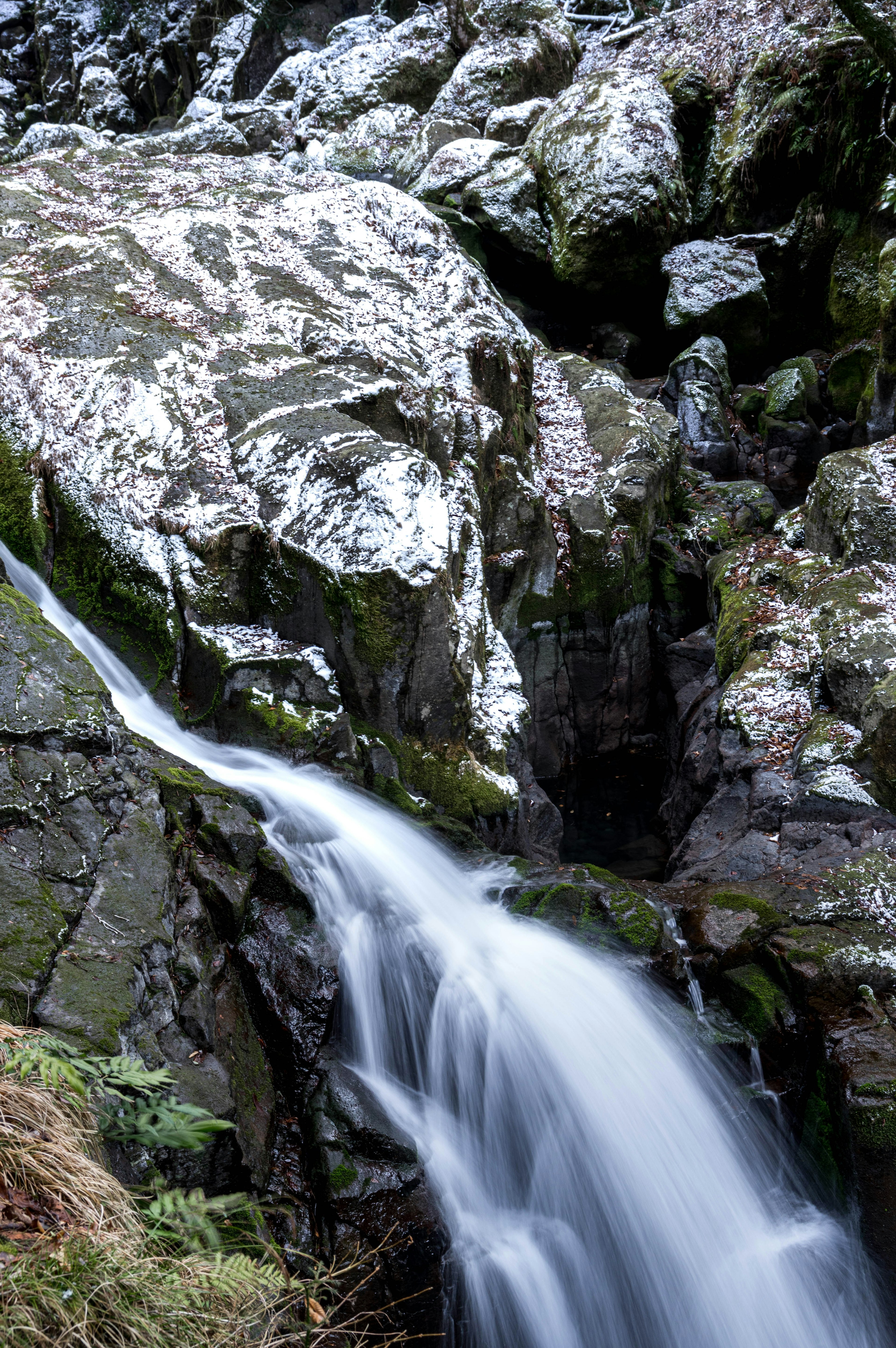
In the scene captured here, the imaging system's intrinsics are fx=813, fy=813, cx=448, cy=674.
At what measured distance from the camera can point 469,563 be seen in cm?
798

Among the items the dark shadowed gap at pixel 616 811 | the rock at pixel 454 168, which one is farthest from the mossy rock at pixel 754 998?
the rock at pixel 454 168

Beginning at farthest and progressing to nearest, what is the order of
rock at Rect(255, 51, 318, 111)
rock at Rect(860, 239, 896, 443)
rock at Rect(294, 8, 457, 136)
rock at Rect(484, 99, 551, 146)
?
1. rock at Rect(255, 51, 318, 111)
2. rock at Rect(294, 8, 457, 136)
3. rock at Rect(484, 99, 551, 146)
4. rock at Rect(860, 239, 896, 443)

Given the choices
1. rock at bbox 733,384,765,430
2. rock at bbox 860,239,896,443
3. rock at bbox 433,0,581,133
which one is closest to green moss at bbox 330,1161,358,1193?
rock at bbox 860,239,896,443

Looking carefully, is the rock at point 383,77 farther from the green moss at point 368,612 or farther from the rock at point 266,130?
the green moss at point 368,612

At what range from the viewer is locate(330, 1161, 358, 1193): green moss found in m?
3.87

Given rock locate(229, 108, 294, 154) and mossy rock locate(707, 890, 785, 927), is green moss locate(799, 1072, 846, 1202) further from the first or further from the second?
rock locate(229, 108, 294, 154)

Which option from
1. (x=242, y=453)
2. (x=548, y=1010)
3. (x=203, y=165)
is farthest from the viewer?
(x=203, y=165)

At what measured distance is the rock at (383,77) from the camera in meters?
20.5

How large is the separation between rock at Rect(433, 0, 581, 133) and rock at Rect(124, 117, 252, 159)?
469 centimetres

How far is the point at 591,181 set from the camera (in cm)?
1457

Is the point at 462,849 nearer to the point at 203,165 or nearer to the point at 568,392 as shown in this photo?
the point at 568,392

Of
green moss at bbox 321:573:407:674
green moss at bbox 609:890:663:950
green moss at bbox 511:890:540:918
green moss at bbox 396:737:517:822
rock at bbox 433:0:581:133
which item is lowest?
green moss at bbox 511:890:540:918

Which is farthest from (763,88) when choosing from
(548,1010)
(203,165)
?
(548,1010)

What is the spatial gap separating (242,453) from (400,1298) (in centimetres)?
605
